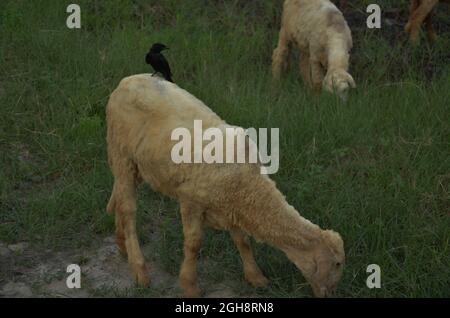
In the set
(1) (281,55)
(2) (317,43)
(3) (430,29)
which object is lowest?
(1) (281,55)

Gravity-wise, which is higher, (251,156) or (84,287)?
(251,156)

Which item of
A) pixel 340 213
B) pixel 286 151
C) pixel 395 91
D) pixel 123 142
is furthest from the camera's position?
pixel 395 91

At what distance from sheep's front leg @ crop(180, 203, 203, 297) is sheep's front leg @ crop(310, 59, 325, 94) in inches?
129

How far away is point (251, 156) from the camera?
500cm

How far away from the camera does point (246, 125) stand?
283 inches

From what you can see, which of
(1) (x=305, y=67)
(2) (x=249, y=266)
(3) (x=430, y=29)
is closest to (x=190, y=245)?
(2) (x=249, y=266)

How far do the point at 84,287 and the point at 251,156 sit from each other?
1650 millimetres

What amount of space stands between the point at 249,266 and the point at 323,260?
892 mm

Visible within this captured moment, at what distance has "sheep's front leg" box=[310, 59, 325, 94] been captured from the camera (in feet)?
26.2

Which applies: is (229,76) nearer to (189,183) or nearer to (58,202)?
(58,202)

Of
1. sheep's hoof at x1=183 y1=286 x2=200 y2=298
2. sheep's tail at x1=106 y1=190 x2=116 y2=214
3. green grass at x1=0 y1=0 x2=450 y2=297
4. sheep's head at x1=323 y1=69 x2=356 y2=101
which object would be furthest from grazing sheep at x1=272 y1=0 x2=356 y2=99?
sheep's hoof at x1=183 y1=286 x2=200 y2=298

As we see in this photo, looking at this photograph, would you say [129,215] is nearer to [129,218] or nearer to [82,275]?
[129,218]

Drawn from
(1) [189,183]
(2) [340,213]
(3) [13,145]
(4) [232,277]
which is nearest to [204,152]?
(1) [189,183]

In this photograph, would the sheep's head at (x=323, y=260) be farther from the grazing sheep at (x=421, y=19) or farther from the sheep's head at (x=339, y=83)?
the grazing sheep at (x=421, y=19)
